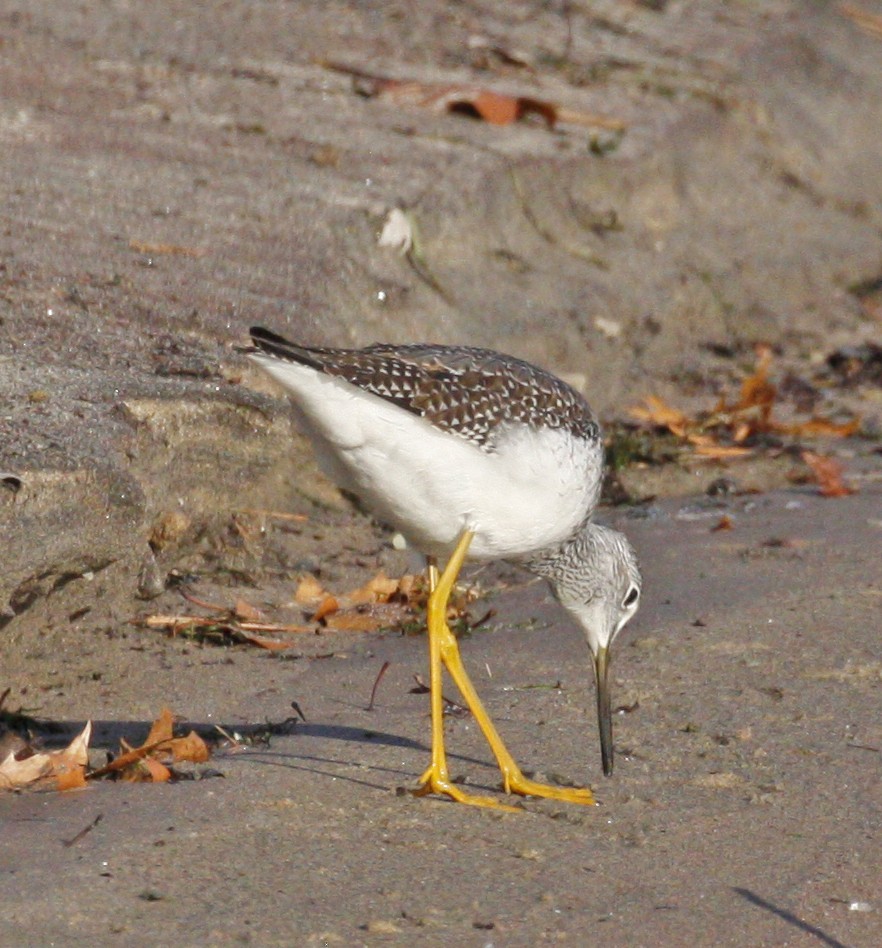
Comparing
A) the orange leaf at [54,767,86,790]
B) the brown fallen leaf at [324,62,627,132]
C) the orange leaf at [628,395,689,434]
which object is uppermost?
the brown fallen leaf at [324,62,627,132]

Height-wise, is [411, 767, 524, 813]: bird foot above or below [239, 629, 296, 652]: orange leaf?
above

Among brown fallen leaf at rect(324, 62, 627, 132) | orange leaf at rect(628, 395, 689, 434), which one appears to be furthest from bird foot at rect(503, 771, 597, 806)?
brown fallen leaf at rect(324, 62, 627, 132)

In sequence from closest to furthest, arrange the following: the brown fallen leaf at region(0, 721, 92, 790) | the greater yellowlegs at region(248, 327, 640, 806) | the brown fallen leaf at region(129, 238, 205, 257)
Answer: the brown fallen leaf at region(0, 721, 92, 790) → the greater yellowlegs at region(248, 327, 640, 806) → the brown fallen leaf at region(129, 238, 205, 257)

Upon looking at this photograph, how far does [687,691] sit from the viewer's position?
16.0ft

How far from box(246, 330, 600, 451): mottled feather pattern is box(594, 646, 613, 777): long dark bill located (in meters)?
0.66

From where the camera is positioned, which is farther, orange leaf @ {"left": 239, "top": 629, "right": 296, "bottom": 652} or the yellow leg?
orange leaf @ {"left": 239, "top": 629, "right": 296, "bottom": 652}

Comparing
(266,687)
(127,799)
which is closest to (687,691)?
(266,687)

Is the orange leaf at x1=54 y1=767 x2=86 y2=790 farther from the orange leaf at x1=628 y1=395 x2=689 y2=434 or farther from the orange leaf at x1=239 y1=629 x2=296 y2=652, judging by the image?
the orange leaf at x1=628 y1=395 x2=689 y2=434

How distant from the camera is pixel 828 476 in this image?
688cm

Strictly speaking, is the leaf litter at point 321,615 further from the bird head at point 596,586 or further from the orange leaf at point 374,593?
the bird head at point 596,586

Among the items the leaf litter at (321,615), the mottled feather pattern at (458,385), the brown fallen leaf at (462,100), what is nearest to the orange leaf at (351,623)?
the leaf litter at (321,615)

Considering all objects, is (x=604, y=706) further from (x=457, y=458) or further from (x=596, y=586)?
(x=457, y=458)

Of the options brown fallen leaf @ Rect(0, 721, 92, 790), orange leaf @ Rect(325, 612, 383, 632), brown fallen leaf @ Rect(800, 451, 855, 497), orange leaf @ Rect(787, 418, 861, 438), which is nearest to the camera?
brown fallen leaf @ Rect(0, 721, 92, 790)

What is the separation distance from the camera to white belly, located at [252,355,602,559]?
438 centimetres
